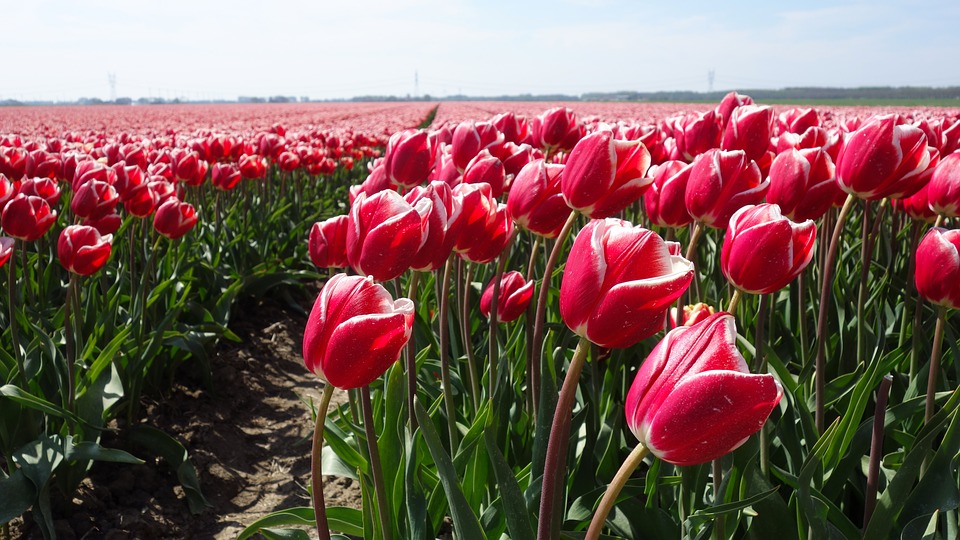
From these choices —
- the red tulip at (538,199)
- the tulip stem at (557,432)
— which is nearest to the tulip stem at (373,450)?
the tulip stem at (557,432)

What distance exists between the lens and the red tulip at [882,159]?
1628 millimetres

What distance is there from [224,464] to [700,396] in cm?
283

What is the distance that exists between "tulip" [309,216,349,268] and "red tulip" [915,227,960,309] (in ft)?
4.25

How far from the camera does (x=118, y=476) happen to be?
9.36 feet

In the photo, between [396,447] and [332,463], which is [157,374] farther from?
[396,447]

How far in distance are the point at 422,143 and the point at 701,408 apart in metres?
1.60

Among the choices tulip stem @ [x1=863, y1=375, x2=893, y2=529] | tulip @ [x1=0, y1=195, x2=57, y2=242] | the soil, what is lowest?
the soil

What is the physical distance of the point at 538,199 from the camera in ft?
5.37

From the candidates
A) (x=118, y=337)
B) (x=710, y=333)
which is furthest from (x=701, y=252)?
(x=710, y=333)

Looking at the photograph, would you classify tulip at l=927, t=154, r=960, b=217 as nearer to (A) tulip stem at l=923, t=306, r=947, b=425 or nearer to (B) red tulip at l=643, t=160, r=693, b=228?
(A) tulip stem at l=923, t=306, r=947, b=425

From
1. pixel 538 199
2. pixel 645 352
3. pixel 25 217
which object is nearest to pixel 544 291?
pixel 538 199

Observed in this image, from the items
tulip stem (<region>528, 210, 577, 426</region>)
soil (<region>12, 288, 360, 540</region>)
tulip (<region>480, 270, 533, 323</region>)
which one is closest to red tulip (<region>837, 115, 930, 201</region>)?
tulip stem (<region>528, 210, 577, 426</region>)

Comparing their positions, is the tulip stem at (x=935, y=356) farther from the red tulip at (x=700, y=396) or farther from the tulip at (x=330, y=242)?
the tulip at (x=330, y=242)

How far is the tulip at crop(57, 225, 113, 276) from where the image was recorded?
7.85 ft
